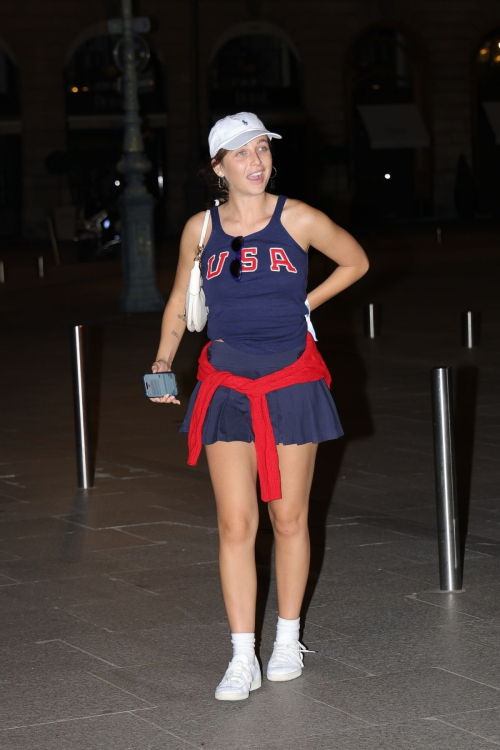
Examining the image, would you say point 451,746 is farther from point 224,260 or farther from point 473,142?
point 473,142

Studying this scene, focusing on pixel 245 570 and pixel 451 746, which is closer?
pixel 451 746

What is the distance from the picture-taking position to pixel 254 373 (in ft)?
15.2

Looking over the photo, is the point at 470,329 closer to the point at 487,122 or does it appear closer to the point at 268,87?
the point at 268,87

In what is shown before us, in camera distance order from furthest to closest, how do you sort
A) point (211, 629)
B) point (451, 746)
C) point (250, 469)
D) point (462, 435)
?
point (462, 435) < point (211, 629) < point (250, 469) < point (451, 746)

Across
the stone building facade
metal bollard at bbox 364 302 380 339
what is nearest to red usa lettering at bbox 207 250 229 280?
metal bollard at bbox 364 302 380 339

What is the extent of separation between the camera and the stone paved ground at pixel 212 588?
14.1ft

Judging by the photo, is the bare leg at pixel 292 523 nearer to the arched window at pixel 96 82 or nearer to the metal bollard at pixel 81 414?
the metal bollard at pixel 81 414

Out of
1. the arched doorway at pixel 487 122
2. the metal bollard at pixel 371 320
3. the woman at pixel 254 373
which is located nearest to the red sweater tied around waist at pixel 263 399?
the woman at pixel 254 373

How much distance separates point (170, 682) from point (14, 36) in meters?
39.0

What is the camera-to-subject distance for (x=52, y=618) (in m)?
5.51

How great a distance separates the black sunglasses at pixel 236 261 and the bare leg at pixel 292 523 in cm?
63

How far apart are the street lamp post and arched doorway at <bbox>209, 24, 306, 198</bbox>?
25.5 m

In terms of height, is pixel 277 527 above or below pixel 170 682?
above

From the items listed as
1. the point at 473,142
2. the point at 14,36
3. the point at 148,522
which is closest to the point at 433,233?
the point at 473,142
